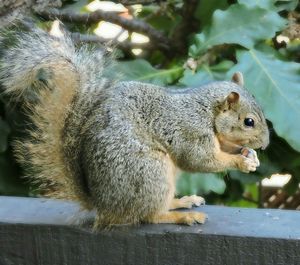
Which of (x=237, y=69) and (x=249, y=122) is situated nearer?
Result: (x=249, y=122)

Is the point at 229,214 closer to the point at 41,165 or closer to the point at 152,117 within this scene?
the point at 152,117

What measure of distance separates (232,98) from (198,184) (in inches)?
16.3

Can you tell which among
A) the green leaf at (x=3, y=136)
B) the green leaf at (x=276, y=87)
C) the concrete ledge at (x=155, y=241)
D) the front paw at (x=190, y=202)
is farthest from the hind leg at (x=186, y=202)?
the green leaf at (x=3, y=136)

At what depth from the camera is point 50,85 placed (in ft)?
5.90

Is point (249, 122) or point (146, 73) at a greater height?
point (249, 122)

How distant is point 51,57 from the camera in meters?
1.78

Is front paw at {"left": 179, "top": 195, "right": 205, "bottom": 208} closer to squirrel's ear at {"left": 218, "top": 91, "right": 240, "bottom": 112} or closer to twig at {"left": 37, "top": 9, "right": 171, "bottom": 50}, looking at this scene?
squirrel's ear at {"left": 218, "top": 91, "right": 240, "bottom": 112}

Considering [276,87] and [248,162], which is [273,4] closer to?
[276,87]

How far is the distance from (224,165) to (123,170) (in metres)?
0.26

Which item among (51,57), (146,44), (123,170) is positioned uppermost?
(51,57)

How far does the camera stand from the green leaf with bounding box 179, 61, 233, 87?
2264 millimetres

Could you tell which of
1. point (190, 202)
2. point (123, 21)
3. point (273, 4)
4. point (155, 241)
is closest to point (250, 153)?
point (190, 202)

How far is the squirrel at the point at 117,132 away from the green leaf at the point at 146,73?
1.54ft

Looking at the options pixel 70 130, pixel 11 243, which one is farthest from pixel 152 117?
pixel 11 243
